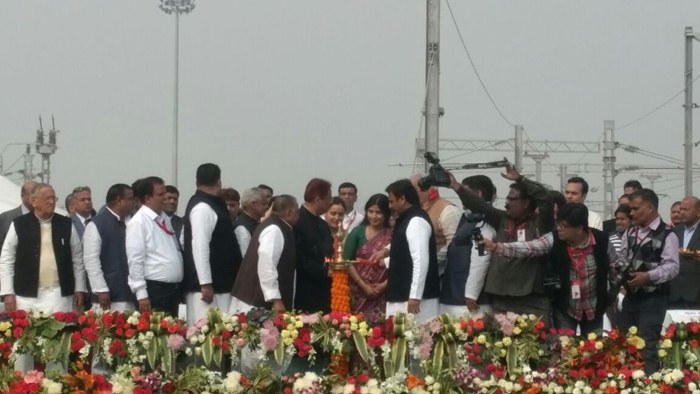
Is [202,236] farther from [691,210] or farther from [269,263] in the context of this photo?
[691,210]

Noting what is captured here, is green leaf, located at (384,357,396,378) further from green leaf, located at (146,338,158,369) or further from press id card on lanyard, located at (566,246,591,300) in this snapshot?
press id card on lanyard, located at (566,246,591,300)

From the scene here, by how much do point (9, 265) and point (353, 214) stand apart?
4.17m

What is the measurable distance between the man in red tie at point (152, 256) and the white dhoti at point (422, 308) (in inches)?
A: 70.5

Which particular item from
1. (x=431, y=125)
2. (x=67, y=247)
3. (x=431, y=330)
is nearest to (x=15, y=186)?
(x=431, y=125)

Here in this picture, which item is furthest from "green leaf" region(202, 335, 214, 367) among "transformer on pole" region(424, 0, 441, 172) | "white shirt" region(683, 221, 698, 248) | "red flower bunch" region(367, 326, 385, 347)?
"transformer on pole" region(424, 0, 441, 172)

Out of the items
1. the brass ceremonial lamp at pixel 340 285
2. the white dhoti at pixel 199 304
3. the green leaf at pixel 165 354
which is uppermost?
the brass ceremonial lamp at pixel 340 285

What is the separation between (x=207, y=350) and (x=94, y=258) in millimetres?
2352

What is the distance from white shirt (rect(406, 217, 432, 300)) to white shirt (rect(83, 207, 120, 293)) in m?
2.58

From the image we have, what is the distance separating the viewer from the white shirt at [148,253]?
10.5m

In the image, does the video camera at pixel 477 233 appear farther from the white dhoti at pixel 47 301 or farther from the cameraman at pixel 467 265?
the white dhoti at pixel 47 301

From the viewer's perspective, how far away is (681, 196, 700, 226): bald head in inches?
501

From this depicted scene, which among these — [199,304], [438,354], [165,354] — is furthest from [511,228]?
[165,354]

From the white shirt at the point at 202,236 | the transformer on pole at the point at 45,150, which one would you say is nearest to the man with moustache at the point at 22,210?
the white shirt at the point at 202,236

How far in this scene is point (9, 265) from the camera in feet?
34.7
